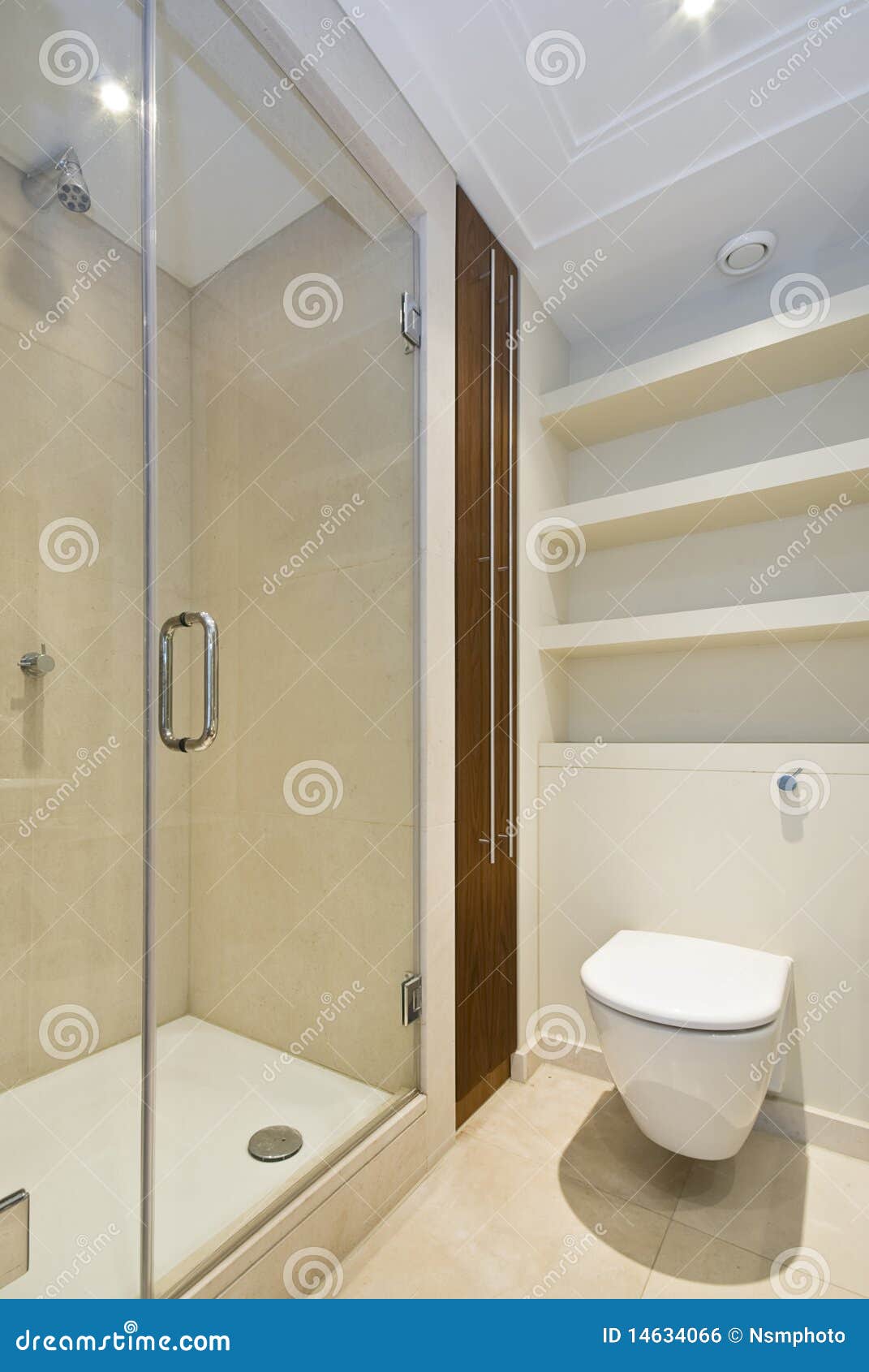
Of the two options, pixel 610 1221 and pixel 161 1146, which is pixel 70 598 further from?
pixel 610 1221

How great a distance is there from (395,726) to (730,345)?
1.31 meters

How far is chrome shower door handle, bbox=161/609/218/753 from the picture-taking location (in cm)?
111

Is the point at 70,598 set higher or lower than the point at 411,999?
higher

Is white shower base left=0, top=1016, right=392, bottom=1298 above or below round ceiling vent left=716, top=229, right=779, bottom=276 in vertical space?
below

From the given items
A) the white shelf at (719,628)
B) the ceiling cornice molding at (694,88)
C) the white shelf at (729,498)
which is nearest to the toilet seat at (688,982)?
the white shelf at (719,628)

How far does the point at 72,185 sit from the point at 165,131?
0.25m

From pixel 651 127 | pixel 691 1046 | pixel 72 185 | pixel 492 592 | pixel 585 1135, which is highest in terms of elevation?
pixel 651 127

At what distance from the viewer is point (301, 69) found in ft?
4.27

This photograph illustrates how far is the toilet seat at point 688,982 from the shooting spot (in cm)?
129

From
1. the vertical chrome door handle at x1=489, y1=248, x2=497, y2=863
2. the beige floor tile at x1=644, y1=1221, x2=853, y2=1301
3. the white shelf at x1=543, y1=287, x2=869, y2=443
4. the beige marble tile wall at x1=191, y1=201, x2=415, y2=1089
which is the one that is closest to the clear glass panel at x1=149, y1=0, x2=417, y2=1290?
the beige marble tile wall at x1=191, y1=201, x2=415, y2=1089

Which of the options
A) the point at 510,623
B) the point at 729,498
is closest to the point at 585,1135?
the point at 510,623

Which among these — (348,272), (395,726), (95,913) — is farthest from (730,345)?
(95,913)

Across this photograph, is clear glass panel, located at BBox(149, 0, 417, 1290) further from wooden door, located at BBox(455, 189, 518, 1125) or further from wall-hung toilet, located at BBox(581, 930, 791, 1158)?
wall-hung toilet, located at BBox(581, 930, 791, 1158)

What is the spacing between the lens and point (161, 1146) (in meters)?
1.15
